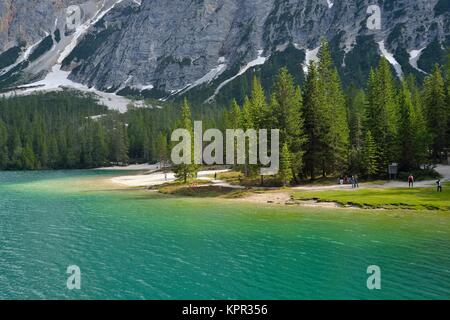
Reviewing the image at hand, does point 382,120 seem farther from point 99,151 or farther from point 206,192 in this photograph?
point 99,151

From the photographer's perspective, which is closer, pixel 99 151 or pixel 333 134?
pixel 333 134

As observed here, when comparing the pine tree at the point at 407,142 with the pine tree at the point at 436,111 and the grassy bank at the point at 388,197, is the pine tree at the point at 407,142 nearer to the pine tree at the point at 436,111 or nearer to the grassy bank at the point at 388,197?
the pine tree at the point at 436,111

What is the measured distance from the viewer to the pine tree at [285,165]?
66.9 meters

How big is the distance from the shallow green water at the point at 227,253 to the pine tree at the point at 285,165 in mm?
17872

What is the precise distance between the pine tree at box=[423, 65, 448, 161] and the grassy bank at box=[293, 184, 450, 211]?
90.8 feet

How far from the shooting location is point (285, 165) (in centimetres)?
6694

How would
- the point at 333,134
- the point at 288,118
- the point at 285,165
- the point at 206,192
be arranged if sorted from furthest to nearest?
the point at 333,134 → the point at 288,118 → the point at 206,192 → the point at 285,165

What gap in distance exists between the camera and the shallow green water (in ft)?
74.1

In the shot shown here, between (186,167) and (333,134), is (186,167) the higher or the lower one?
the lower one

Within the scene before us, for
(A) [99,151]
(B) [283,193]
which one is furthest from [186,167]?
(A) [99,151]

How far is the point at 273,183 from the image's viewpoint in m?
72.4

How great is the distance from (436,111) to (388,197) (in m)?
Answer: 40.2

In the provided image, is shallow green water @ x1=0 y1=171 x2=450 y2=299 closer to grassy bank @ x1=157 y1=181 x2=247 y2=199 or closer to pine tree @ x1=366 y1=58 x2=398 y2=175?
grassy bank @ x1=157 y1=181 x2=247 y2=199

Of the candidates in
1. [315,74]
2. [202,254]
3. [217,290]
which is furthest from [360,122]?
[217,290]
